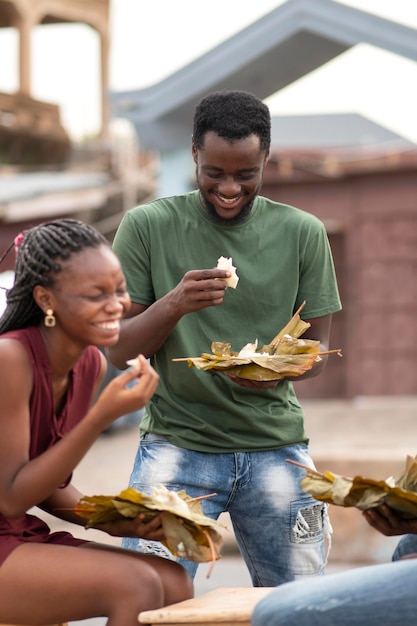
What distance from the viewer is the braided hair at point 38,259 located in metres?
3.04

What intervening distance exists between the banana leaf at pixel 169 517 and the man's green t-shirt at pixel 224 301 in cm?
65

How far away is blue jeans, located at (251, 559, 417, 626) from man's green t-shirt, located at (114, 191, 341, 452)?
1.03m

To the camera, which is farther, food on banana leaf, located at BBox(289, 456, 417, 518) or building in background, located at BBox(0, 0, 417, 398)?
building in background, located at BBox(0, 0, 417, 398)

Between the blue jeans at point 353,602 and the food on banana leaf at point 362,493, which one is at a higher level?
the food on banana leaf at point 362,493

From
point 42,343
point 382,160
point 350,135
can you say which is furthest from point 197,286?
point 382,160

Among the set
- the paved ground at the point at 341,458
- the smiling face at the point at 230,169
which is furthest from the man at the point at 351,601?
the paved ground at the point at 341,458

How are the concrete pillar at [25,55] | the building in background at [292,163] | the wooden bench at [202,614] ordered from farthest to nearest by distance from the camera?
the concrete pillar at [25,55]
the building in background at [292,163]
the wooden bench at [202,614]

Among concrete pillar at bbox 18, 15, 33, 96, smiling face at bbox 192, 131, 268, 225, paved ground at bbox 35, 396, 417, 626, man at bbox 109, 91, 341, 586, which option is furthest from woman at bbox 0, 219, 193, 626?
concrete pillar at bbox 18, 15, 33, 96

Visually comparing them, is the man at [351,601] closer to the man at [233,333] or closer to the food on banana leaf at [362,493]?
the food on banana leaf at [362,493]

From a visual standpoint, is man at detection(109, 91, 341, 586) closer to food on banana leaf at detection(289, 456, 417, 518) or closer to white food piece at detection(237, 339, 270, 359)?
white food piece at detection(237, 339, 270, 359)

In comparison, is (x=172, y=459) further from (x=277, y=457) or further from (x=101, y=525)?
(x=101, y=525)

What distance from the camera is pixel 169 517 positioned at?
121 inches

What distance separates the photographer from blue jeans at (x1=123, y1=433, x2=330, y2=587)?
372 cm

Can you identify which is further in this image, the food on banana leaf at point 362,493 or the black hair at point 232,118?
the black hair at point 232,118
